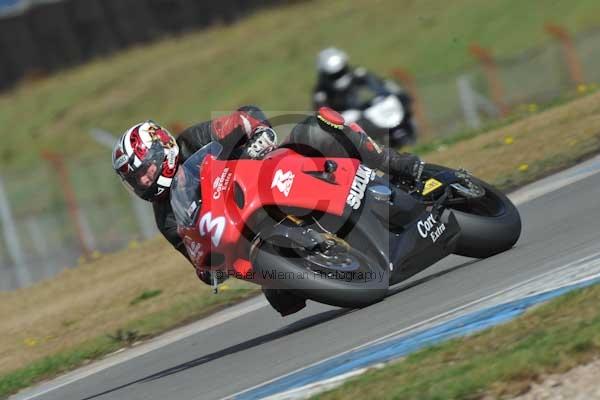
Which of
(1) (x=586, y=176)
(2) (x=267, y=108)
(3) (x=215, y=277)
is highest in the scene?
(3) (x=215, y=277)

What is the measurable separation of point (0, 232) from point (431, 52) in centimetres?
1093

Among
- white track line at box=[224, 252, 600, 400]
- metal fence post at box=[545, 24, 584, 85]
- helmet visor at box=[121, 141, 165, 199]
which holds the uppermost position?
helmet visor at box=[121, 141, 165, 199]

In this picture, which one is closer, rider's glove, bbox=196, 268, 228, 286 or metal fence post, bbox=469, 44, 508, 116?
rider's glove, bbox=196, 268, 228, 286

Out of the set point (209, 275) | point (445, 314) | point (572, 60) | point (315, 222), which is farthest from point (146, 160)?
point (572, 60)

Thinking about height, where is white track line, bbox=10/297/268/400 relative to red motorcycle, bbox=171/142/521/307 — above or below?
below

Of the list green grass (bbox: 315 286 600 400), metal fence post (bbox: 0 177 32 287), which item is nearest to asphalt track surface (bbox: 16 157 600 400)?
green grass (bbox: 315 286 600 400)

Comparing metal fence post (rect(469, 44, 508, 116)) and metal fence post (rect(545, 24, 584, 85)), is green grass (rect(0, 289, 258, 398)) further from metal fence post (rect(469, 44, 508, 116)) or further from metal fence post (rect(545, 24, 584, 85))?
metal fence post (rect(545, 24, 584, 85))

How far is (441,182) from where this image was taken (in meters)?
7.52

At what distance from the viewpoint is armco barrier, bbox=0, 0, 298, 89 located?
1145 inches

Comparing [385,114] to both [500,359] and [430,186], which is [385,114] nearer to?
[430,186]

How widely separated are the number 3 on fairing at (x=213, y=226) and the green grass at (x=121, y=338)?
2.62 m

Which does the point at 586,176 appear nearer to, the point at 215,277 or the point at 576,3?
the point at 215,277

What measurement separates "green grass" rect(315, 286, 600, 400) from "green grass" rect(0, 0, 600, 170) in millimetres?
18681

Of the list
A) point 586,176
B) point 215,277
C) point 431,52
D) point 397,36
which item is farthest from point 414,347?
point 397,36
